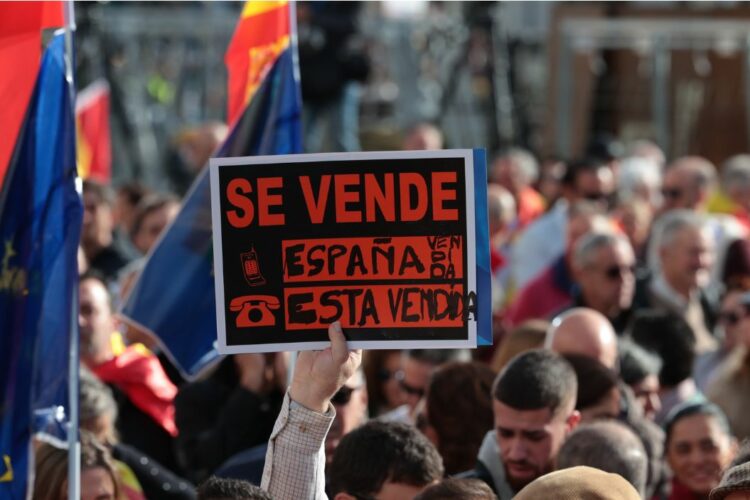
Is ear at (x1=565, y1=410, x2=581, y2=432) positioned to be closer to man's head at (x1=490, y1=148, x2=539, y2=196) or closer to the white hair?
the white hair

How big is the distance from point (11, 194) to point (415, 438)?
4.63 feet

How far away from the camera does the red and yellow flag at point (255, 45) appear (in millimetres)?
6430

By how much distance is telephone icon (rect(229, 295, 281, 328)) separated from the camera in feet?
14.5

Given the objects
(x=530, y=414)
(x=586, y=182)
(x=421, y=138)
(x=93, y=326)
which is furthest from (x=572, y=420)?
(x=421, y=138)

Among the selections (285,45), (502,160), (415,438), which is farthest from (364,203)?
(502,160)

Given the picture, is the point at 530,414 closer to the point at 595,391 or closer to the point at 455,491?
the point at 595,391

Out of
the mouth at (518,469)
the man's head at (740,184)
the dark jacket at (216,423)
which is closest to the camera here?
the mouth at (518,469)

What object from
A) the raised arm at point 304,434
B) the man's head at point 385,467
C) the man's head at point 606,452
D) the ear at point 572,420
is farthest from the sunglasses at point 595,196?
the raised arm at point 304,434

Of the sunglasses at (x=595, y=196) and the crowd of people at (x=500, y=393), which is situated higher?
the sunglasses at (x=595, y=196)

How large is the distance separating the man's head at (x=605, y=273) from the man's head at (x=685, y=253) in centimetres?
56

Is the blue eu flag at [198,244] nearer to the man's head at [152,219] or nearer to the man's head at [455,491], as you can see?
the man's head at [455,491]

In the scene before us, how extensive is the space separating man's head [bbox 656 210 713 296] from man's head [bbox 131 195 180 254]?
8.96ft

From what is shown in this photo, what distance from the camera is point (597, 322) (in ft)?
22.4

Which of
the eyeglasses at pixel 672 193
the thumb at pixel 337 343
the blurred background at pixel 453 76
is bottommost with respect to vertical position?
the thumb at pixel 337 343
